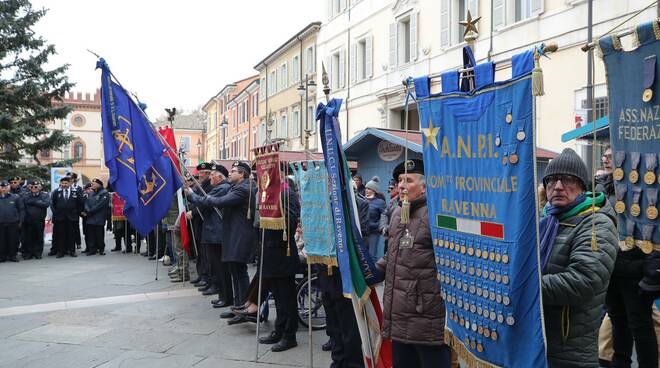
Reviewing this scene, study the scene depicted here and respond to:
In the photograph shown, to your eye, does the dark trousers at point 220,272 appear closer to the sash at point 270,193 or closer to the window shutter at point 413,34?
the sash at point 270,193

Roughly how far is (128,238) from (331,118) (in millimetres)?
12697

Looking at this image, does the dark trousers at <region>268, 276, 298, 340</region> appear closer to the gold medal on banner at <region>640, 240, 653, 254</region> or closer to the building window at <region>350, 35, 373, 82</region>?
the gold medal on banner at <region>640, 240, 653, 254</region>

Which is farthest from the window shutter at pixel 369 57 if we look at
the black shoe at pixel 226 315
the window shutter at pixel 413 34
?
the black shoe at pixel 226 315

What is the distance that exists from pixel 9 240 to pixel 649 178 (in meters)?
14.6

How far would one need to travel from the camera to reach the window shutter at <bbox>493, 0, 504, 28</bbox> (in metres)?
16.3

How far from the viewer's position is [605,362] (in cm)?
528

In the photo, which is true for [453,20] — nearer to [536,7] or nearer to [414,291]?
[536,7]

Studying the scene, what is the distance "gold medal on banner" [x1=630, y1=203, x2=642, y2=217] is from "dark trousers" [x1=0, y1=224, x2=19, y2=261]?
14.3 m

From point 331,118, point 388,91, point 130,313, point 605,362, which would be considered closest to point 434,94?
point 331,118

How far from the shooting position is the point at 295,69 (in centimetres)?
3591

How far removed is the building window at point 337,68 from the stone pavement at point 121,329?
750 inches

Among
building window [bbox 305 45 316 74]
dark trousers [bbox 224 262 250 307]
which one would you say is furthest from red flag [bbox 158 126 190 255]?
building window [bbox 305 45 316 74]

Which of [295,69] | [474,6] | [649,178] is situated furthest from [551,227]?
[295,69]

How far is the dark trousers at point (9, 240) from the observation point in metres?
13.5
